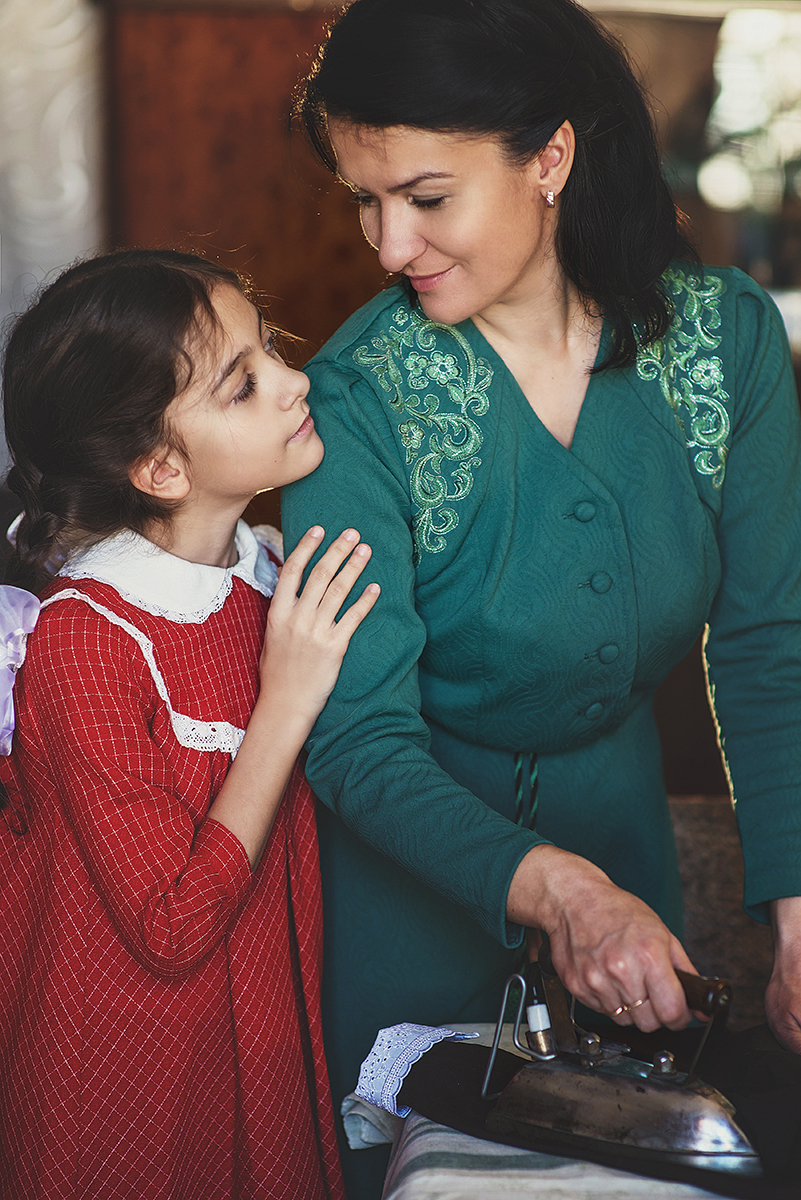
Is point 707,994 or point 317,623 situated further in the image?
point 317,623

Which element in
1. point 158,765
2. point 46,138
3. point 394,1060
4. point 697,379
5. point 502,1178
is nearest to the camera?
point 502,1178

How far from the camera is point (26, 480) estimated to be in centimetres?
140

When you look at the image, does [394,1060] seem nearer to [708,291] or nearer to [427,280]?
[427,280]

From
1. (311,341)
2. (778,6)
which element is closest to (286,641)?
(311,341)

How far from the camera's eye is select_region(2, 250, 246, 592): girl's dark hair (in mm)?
1288

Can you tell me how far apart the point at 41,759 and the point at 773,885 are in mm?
861

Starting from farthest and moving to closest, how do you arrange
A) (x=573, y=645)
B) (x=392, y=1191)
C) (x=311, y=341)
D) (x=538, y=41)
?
(x=311, y=341) → (x=573, y=645) → (x=538, y=41) → (x=392, y=1191)

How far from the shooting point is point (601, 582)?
4.04 ft

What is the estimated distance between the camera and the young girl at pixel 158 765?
1.18 m

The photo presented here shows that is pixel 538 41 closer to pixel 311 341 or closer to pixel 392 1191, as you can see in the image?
pixel 392 1191

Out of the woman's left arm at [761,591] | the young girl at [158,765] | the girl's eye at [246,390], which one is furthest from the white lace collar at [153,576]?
the woman's left arm at [761,591]

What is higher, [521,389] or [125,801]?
[521,389]

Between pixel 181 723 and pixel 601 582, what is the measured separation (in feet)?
1.71

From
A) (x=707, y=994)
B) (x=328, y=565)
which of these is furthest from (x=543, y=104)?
(x=707, y=994)
